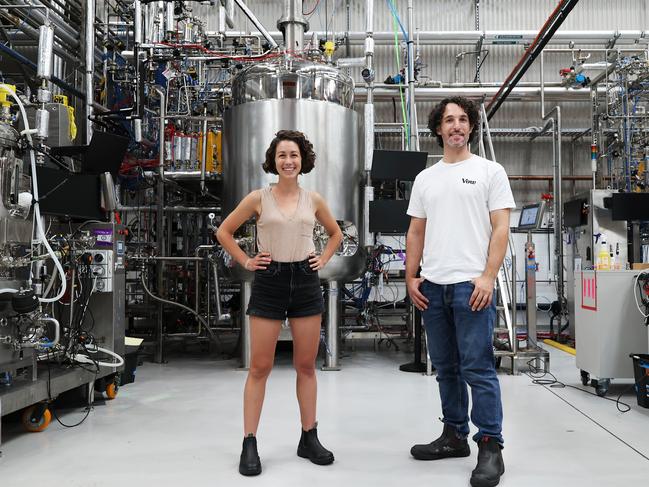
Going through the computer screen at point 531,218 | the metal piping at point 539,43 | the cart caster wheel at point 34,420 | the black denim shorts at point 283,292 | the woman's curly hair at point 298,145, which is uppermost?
the metal piping at point 539,43

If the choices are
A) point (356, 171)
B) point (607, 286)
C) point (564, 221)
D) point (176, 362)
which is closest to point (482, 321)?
point (607, 286)

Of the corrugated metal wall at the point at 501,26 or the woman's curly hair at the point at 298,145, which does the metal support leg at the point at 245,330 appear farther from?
the corrugated metal wall at the point at 501,26

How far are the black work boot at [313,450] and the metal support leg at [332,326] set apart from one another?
2.20m

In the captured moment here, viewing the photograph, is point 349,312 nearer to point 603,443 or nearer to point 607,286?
point 607,286

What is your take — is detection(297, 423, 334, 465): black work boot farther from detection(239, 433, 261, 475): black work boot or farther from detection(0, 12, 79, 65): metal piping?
detection(0, 12, 79, 65): metal piping

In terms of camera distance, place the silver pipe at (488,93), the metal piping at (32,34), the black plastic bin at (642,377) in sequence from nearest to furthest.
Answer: the black plastic bin at (642,377), the metal piping at (32,34), the silver pipe at (488,93)

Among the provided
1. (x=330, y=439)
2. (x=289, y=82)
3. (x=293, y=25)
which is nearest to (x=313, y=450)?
(x=330, y=439)

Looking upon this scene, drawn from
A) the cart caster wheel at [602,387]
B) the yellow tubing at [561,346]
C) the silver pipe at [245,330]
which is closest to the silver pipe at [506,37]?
the yellow tubing at [561,346]

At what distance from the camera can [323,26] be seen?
820 centimetres

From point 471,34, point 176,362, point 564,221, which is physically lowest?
point 176,362

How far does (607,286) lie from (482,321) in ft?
Result: 6.62

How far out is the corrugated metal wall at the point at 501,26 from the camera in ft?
26.8

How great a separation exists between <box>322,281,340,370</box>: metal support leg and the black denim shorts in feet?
7.90

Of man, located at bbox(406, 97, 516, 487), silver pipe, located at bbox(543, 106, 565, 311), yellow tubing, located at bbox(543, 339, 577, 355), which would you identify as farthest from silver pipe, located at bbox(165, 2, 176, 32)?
yellow tubing, located at bbox(543, 339, 577, 355)
